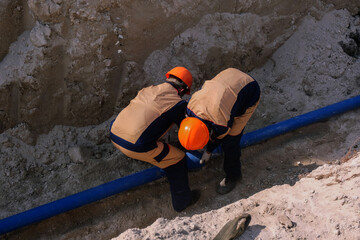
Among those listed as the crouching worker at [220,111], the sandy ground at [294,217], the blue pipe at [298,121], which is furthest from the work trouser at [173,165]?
the blue pipe at [298,121]

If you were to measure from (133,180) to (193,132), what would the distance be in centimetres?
106

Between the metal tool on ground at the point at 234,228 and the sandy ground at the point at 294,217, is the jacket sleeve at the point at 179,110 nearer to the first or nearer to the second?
the sandy ground at the point at 294,217

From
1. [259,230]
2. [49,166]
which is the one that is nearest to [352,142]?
[259,230]

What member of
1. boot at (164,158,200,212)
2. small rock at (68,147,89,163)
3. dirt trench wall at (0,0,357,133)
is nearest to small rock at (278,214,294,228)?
boot at (164,158,200,212)

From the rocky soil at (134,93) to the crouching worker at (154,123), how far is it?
599mm

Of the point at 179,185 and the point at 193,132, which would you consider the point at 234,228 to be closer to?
the point at 193,132

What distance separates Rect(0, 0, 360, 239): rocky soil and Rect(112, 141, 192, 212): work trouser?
0.62 feet

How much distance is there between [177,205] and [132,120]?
1098mm

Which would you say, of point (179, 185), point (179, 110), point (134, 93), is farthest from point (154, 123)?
point (134, 93)

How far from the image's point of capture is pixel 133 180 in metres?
3.47

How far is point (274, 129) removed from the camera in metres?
3.89

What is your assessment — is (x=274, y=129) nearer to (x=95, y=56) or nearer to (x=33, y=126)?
(x=95, y=56)

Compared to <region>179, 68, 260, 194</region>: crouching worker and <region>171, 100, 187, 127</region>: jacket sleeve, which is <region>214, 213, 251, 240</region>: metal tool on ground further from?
<region>171, 100, 187, 127</region>: jacket sleeve

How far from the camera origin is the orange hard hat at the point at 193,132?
278 cm
